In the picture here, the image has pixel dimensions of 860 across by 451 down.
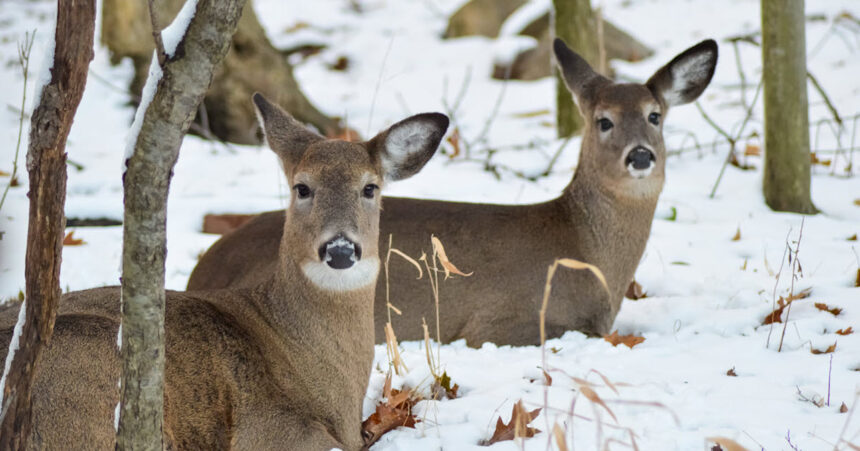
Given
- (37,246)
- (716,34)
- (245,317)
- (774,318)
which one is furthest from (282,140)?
(716,34)

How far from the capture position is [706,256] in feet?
19.9

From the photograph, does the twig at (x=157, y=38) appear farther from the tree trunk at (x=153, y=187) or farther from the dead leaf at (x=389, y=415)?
the dead leaf at (x=389, y=415)

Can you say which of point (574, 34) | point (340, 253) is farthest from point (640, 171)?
point (574, 34)

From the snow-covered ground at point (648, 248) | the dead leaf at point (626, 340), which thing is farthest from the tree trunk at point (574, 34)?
the dead leaf at point (626, 340)

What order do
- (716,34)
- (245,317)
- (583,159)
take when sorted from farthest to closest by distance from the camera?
1. (716,34)
2. (583,159)
3. (245,317)

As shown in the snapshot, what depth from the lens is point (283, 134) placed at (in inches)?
165

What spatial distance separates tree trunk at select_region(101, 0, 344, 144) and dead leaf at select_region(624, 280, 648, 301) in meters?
4.29

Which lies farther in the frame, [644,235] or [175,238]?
[175,238]

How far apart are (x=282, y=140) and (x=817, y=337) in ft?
8.15

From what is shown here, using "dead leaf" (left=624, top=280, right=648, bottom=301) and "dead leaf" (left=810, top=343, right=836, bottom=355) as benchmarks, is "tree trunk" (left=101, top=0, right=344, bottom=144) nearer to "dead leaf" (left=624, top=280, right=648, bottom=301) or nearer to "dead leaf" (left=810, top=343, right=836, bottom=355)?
"dead leaf" (left=624, top=280, right=648, bottom=301)

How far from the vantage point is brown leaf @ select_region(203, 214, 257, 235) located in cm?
653

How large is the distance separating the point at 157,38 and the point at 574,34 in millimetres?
6419

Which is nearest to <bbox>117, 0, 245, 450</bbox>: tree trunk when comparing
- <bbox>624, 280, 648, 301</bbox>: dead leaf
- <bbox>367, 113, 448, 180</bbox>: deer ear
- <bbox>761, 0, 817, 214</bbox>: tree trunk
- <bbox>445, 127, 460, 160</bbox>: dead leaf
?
<bbox>367, 113, 448, 180</bbox>: deer ear

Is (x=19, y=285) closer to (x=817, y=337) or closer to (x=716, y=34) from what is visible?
(x=817, y=337)
